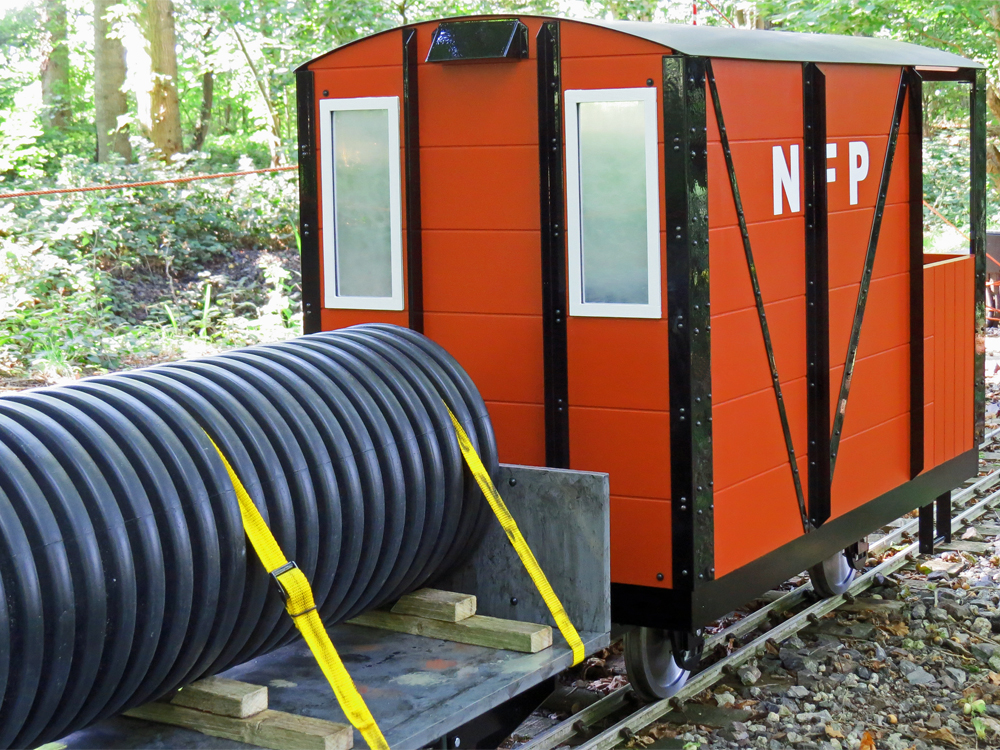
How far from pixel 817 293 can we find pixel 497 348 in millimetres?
1627

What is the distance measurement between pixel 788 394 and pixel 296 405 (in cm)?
259

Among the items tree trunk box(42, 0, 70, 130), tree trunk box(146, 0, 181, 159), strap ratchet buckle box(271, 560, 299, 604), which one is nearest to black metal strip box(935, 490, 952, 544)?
strap ratchet buckle box(271, 560, 299, 604)

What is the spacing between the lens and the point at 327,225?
5852 mm

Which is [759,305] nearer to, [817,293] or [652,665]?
[817,293]

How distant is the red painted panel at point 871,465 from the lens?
6.34 m

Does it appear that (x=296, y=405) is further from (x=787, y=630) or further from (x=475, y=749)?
(x=787, y=630)

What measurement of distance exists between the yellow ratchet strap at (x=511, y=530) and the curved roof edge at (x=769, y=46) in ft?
5.61

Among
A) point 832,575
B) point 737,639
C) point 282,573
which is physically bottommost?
point 737,639

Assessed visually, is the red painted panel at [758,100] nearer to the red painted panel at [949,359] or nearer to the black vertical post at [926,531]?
the red painted panel at [949,359]

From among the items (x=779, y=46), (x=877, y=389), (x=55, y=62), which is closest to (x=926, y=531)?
(x=877, y=389)

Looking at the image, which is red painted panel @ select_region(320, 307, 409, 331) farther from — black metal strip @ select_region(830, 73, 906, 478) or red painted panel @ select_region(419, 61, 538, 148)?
black metal strip @ select_region(830, 73, 906, 478)

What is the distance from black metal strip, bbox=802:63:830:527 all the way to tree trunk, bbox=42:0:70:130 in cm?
1943

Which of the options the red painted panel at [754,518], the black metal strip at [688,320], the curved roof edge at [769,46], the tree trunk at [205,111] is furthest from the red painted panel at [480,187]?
the tree trunk at [205,111]

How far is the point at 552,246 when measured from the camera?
17.3 feet
